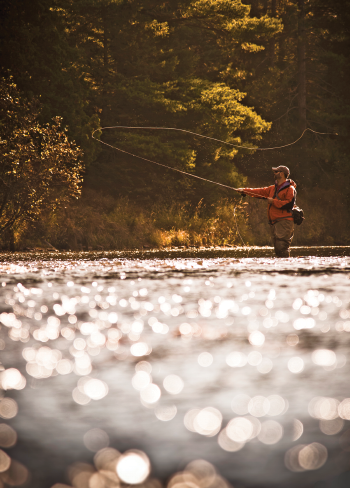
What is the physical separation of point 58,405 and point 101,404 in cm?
19

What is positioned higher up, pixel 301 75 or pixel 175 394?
pixel 301 75

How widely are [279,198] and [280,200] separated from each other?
5cm

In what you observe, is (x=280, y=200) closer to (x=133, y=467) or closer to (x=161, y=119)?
(x=133, y=467)

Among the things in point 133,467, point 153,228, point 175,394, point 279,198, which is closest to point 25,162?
point 153,228

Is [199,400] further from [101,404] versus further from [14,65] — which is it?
[14,65]

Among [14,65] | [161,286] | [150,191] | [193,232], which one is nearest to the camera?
[161,286]

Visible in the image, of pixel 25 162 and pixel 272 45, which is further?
pixel 272 45

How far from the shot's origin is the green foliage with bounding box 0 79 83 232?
25173 millimetres

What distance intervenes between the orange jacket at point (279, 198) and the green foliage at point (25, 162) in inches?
361

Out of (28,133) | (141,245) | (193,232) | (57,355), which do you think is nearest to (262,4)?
(193,232)

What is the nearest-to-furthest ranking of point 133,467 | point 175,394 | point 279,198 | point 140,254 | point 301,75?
point 133,467 < point 175,394 < point 279,198 < point 140,254 < point 301,75

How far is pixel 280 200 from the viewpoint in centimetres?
1731

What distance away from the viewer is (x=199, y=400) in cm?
347

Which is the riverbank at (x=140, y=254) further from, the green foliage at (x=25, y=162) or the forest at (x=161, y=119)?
the forest at (x=161, y=119)
